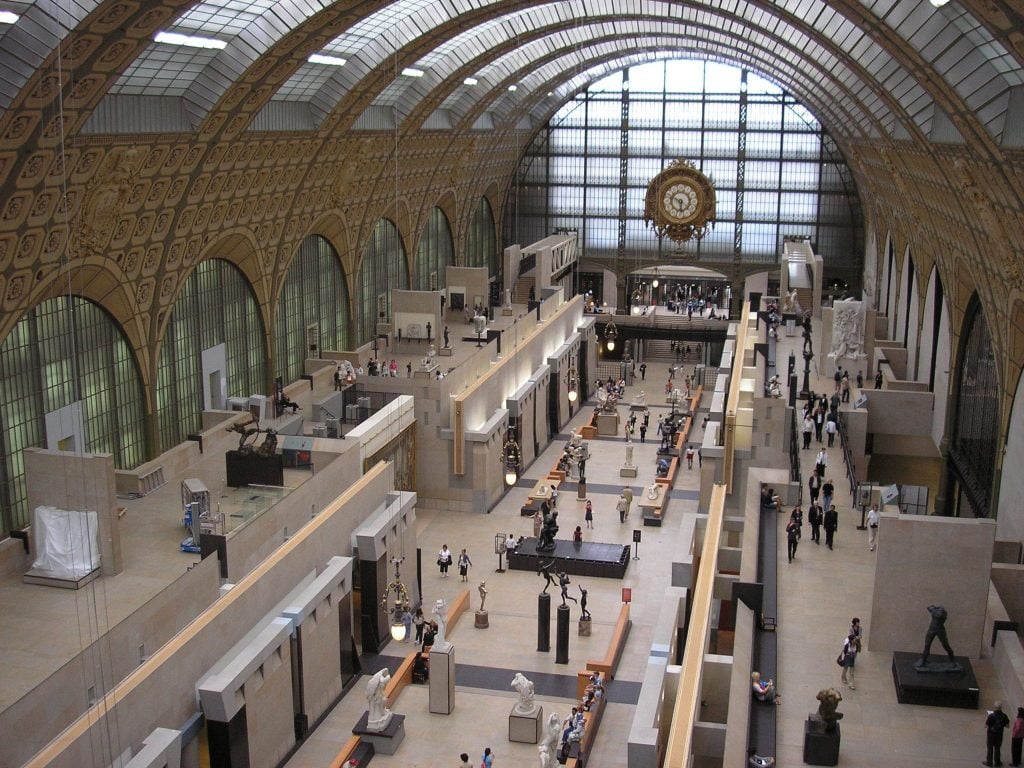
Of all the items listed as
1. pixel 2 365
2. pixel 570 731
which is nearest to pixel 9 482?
pixel 2 365

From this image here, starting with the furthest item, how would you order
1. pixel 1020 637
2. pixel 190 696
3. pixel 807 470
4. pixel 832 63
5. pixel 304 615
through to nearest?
pixel 832 63, pixel 807 470, pixel 304 615, pixel 1020 637, pixel 190 696

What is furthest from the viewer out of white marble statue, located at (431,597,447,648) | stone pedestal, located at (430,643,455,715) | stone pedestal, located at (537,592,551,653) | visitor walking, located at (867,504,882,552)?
stone pedestal, located at (537,592,551,653)

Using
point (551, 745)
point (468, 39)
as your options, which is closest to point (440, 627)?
point (551, 745)

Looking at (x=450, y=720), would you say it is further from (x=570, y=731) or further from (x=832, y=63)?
(x=832, y=63)

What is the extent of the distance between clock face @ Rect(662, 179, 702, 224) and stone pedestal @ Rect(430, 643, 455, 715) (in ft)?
92.7

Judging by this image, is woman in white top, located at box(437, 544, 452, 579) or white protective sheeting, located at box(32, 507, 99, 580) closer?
white protective sheeting, located at box(32, 507, 99, 580)

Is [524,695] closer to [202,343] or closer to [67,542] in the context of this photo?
[67,542]

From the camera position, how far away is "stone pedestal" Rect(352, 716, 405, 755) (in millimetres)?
22672

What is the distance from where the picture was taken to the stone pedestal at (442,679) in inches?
947

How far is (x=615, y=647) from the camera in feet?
88.3

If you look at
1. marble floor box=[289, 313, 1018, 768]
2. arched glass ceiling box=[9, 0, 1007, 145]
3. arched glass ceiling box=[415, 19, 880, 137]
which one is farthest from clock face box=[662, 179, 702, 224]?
marble floor box=[289, 313, 1018, 768]

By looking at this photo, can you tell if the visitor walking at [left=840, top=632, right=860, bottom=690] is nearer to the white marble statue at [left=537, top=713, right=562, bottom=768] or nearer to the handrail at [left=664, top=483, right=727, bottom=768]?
the handrail at [left=664, top=483, right=727, bottom=768]

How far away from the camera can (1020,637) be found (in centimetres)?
2133

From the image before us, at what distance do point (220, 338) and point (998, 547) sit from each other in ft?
75.1
